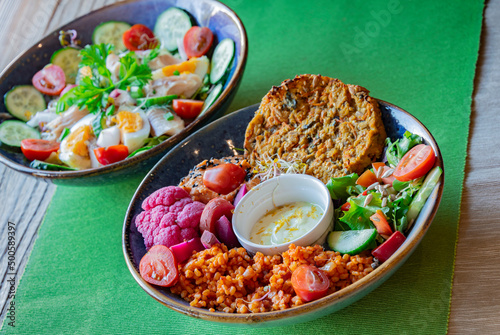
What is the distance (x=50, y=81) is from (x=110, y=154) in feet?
5.16

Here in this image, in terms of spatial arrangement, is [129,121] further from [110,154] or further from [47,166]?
[47,166]

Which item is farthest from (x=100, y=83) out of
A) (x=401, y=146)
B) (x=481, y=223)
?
(x=481, y=223)

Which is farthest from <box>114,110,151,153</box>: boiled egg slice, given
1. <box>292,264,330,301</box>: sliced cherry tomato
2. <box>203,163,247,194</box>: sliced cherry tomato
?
<box>292,264,330,301</box>: sliced cherry tomato

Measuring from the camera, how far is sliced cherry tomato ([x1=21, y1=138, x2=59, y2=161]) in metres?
4.50

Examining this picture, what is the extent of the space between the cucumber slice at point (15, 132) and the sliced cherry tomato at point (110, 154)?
993 millimetres

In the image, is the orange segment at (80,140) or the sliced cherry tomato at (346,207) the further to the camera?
the orange segment at (80,140)

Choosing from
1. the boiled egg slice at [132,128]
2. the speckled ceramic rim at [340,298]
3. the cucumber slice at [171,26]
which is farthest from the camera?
the cucumber slice at [171,26]

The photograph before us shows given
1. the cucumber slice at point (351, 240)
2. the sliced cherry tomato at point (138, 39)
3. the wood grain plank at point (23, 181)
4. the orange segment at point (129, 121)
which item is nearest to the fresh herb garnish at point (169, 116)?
the orange segment at point (129, 121)

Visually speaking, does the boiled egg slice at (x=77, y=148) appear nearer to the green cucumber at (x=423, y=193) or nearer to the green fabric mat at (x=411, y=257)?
the green fabric mat at (x=411, y=257)

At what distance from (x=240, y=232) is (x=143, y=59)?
2.47m

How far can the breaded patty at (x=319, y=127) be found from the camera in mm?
3127

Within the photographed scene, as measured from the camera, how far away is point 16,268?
3.96m

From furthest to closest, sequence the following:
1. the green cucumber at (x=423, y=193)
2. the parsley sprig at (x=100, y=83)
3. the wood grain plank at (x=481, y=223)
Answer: the parsley sprig at (x=100, y=83)
the green cucumber at (x=423, y=193)
the wood grain plank at (x=481, y=223)

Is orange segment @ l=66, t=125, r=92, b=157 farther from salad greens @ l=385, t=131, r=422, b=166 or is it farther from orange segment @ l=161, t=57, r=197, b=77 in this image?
salad greens @ l=385, t=131, r=422, b=166
